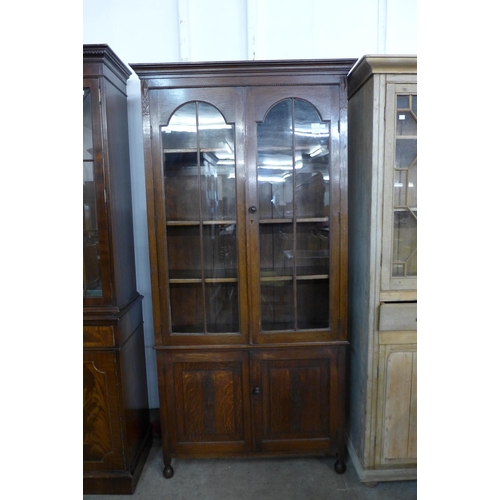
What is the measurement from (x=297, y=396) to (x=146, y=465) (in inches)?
34.6

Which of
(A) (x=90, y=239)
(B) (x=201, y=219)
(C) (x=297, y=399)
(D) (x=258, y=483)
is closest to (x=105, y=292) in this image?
(A) (x=90, y=239)

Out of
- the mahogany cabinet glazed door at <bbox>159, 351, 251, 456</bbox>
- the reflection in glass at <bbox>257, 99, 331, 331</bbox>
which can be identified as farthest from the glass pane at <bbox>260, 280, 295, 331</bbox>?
the mahogany cabinet glazed door at <bbox>159, 351, 251, 456</bbox>

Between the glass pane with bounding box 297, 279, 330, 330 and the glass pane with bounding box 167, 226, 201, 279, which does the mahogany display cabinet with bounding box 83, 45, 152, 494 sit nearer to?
the glass pane with bounding box 167, 226, 201, 279

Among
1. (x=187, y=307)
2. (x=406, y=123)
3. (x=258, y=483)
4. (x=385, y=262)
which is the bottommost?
(x=258, y=483)

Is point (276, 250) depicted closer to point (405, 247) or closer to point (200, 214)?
point (200, 214)

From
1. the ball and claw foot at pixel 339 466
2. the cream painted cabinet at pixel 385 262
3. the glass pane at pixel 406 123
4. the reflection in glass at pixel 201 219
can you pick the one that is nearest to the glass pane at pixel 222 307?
the reflection in glass at pixel 201 219

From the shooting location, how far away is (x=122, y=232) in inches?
62.8

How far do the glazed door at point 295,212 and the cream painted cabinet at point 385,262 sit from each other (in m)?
0.12

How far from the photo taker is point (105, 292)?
148cm

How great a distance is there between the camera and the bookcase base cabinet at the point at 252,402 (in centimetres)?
159

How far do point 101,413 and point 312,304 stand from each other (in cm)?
110

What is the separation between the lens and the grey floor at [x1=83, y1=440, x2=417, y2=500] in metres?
1.54

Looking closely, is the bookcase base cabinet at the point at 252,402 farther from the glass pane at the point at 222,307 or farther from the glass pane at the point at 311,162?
the glass pane at the point at 311,162
